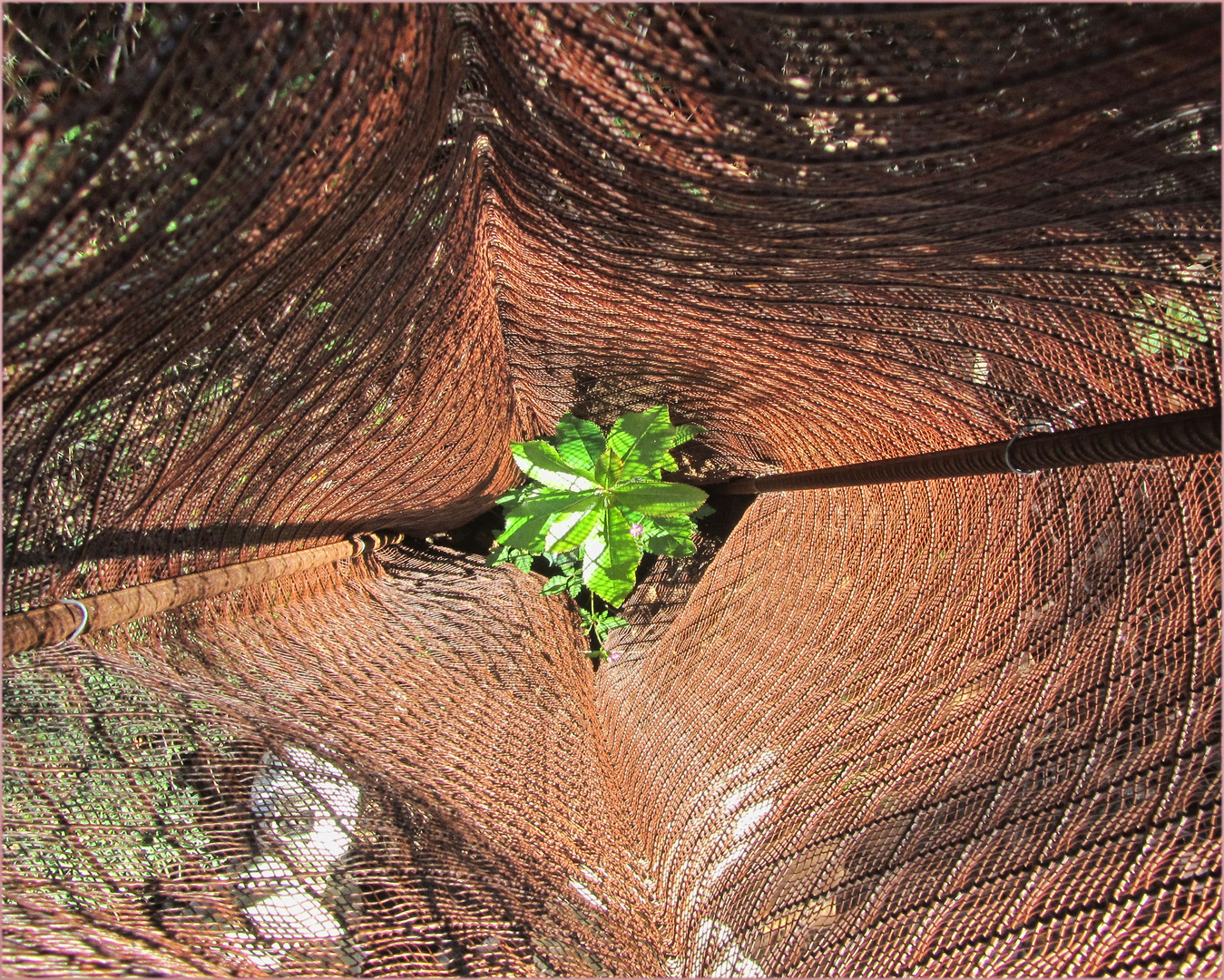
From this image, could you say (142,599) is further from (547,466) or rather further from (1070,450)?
(1070,450)

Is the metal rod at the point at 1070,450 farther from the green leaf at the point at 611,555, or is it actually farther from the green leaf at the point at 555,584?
the green leaf at the point at 555,584

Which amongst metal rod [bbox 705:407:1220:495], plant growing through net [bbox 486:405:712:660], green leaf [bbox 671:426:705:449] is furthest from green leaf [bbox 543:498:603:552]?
metal rod [bbox 705:407:1220:495]

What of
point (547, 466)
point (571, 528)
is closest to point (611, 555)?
point (571, 528)

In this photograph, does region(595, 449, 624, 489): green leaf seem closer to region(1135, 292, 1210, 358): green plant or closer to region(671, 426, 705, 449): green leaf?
region(671, 426, 705, 449): green leaf

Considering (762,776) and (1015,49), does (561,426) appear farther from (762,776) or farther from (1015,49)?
(1015,49)

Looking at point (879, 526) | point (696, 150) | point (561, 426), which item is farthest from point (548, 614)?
point (696, 150)

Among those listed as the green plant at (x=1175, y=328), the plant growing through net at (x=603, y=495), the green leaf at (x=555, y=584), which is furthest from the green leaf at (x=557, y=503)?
the green plant at (x=1175, y=328)
